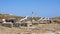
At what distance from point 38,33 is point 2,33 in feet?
5.77

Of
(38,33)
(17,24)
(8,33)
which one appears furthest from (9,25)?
(38,33)

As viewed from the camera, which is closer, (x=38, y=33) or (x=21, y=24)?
(x=38, y=33)

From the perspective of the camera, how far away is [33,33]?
773 centimetres

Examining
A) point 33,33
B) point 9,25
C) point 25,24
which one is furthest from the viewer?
point 25,24

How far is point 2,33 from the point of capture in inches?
319

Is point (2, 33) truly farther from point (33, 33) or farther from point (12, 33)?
point (33, 33)

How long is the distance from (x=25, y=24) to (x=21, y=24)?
322mm

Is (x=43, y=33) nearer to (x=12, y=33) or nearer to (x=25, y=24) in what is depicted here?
(x=12, y=33)

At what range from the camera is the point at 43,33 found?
7891 mm

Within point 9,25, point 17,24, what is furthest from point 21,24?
point 9,25

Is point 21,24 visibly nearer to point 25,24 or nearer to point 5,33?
point 25,24

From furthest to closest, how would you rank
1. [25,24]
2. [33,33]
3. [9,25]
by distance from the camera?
[25,24] → [9,25] → [33,33]

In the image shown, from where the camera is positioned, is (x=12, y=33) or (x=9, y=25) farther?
(x=9, y=25)

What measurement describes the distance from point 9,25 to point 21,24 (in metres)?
1.59
